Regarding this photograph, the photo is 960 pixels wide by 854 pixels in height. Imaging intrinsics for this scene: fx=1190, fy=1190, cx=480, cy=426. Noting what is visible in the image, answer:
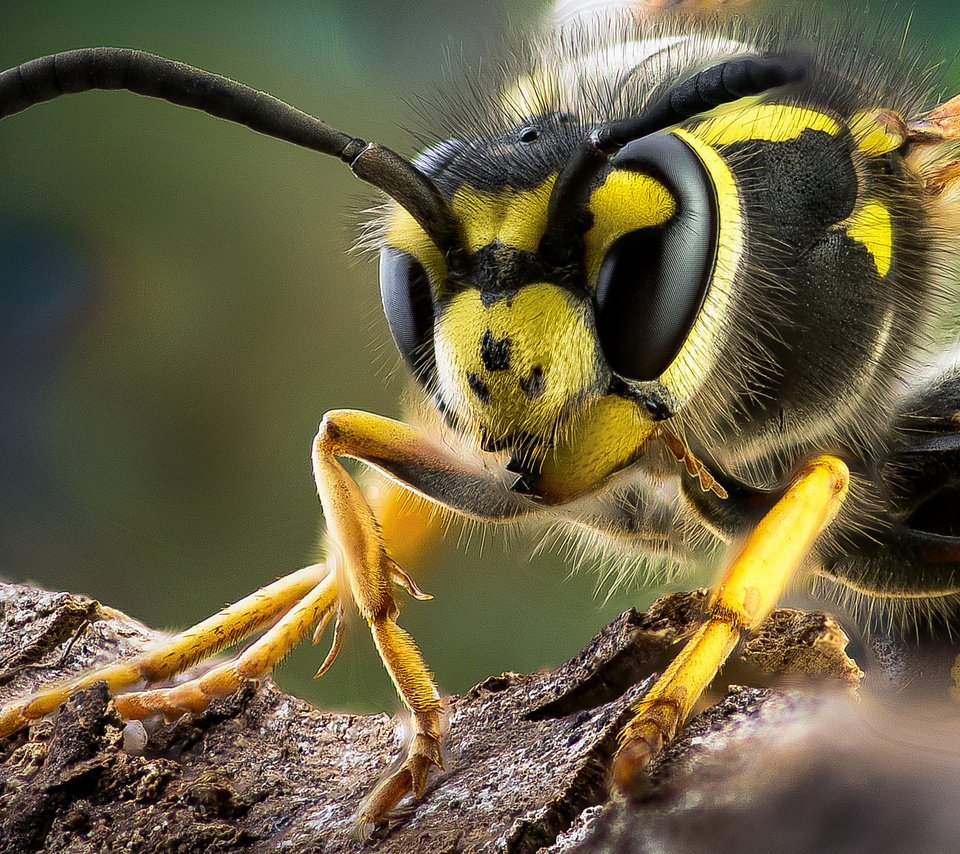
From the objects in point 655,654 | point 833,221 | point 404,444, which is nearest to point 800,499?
point 655,654

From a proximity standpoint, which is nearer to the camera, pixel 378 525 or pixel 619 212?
pixel 619 212

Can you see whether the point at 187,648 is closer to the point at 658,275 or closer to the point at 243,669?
the point at 243,669

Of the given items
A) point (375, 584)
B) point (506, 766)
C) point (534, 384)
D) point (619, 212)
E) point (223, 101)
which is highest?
point (223, 101)

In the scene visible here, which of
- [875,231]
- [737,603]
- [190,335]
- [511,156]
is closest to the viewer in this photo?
[737,603]

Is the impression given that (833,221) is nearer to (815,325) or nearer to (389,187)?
(815,325)

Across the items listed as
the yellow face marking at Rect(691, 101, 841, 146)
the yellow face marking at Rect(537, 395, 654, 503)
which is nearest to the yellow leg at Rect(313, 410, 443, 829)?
the yellow face marking at Rect(537, 395, 654, 503)

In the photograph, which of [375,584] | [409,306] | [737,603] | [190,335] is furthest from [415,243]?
[190,335]

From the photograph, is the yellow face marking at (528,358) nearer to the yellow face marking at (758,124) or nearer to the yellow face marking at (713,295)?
the yellow face marking at (713,295)

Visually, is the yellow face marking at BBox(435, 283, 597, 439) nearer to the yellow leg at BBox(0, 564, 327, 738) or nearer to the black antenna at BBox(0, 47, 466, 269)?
the black antenna at BBox(0, 47, 466, 269)
